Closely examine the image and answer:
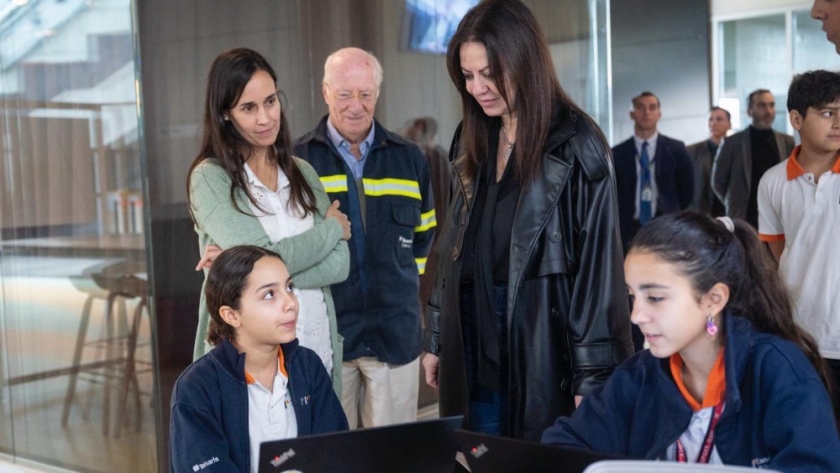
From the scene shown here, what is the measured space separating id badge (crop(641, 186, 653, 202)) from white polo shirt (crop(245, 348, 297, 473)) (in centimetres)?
435

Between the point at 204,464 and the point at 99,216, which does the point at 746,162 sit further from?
the point at 204,464

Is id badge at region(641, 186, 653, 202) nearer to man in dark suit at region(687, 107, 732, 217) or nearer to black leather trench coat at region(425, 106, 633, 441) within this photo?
man in dark suit at region(687, 107, 732, 217)

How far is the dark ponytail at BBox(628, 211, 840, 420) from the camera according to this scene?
1.71m

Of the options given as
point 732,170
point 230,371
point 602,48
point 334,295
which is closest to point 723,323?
point 230,371

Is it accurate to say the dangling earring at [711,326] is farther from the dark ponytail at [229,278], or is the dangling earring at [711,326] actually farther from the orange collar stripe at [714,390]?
the dark ponytail at [229,278]

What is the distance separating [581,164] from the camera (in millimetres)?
2127

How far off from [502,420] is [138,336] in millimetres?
1685

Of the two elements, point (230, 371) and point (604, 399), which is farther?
point (230, 371)

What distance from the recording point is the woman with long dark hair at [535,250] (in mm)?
2102

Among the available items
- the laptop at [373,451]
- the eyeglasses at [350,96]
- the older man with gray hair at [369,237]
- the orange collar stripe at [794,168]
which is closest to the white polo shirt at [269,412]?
the laptop at [373,451]

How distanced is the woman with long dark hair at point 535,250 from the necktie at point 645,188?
4038 millimetres

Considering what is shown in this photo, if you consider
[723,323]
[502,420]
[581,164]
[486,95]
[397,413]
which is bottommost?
[397,413]

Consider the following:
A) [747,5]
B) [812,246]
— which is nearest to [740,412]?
[812,246]

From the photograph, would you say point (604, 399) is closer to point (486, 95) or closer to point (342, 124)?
point (486, 95)
